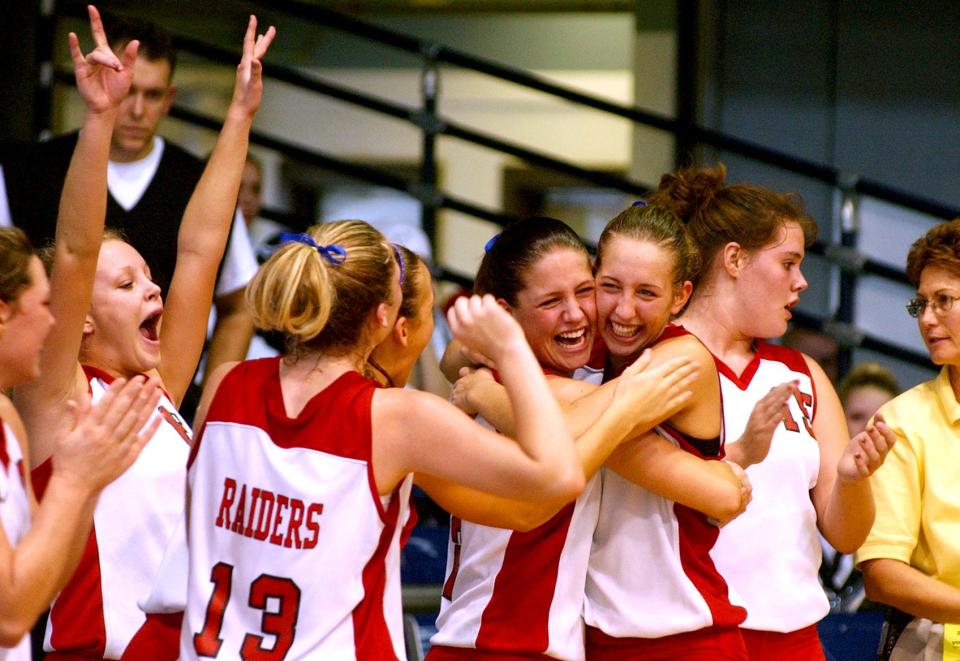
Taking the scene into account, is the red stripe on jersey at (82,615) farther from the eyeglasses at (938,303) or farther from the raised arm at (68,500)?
the eyeglasses at (938,303)

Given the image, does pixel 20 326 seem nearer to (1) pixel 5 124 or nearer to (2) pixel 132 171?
(2) pixel 132 171

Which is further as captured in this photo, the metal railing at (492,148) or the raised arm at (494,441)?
the metal railing at (492,148)

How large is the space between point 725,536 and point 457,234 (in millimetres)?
6228

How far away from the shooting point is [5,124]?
17.6 ft

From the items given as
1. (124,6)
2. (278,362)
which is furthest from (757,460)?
(124,6)

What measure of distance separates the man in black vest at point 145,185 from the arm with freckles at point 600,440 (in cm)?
163

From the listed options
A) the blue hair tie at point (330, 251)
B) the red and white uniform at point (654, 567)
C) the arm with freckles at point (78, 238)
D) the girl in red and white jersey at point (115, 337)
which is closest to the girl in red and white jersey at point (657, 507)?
the red and white uniform at point (654, 567)

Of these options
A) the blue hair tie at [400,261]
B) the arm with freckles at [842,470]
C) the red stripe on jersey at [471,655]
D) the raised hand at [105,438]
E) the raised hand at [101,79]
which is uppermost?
the raised hand at [101,79]

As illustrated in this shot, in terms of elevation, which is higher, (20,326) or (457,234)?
(457,234)

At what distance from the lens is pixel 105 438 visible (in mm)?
2150

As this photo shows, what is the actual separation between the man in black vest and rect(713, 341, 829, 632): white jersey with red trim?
5.49ft

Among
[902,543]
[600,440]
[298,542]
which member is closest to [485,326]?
[600,440]

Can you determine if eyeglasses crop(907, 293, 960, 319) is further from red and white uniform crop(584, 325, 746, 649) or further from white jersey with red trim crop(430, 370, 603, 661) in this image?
white jersey with red trim crop(430, 370, 603, 661)

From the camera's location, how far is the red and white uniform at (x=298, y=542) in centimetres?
226
